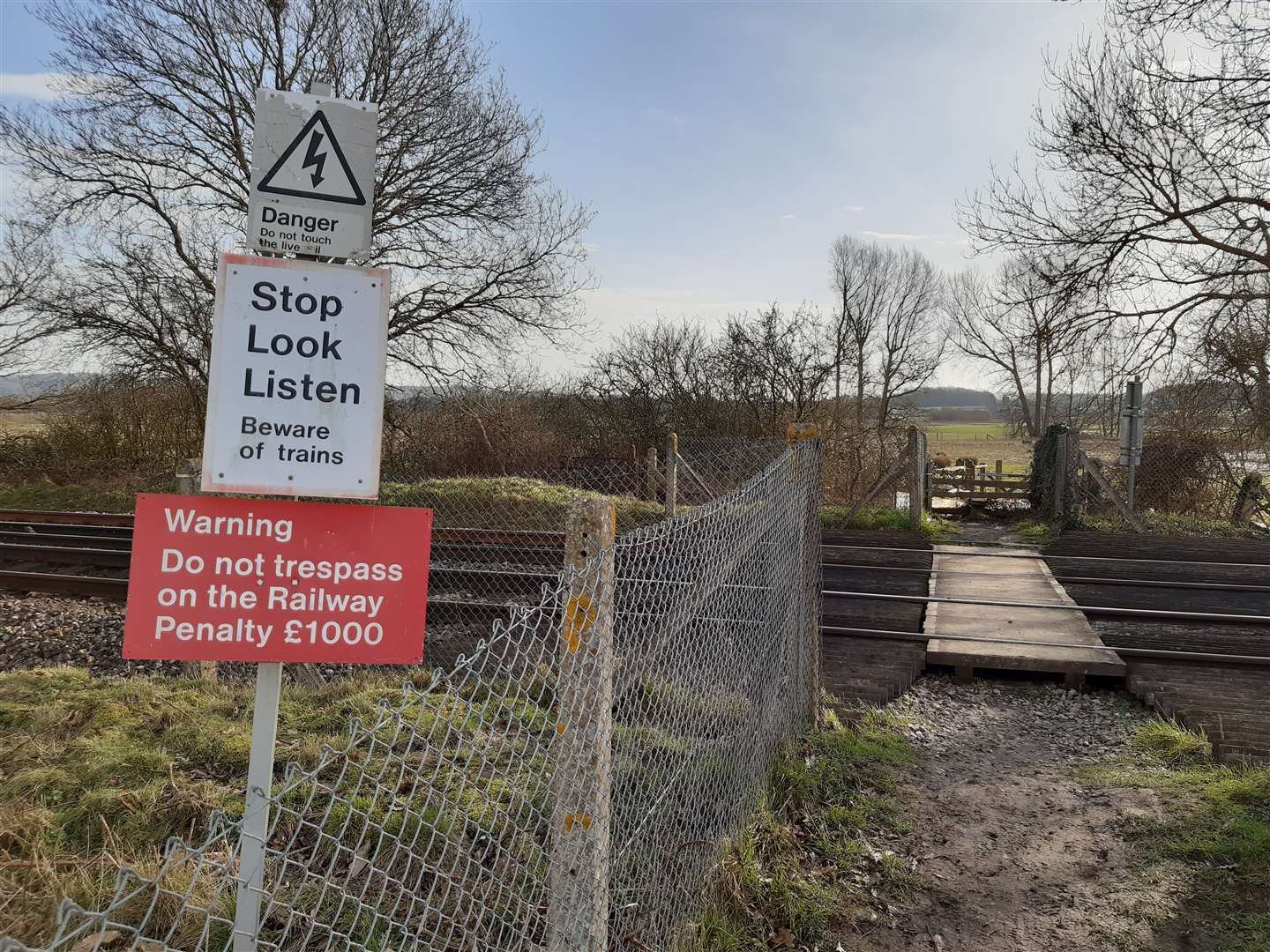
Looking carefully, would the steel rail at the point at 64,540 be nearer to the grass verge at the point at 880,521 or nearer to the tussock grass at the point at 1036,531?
the grass verge at the point at 880,521

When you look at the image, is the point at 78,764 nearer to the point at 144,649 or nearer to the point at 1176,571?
the point at 144,649

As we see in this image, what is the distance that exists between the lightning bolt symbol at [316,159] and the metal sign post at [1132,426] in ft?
50.5

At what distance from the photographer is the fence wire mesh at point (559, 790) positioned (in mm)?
2479

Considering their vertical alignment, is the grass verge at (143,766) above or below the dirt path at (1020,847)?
above

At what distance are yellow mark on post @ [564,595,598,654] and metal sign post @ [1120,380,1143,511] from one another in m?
15.0

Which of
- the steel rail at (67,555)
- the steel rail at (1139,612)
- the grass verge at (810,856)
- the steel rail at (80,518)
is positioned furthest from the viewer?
the steel rail at (80,518)

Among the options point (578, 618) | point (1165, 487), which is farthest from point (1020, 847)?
point (1165, 487)

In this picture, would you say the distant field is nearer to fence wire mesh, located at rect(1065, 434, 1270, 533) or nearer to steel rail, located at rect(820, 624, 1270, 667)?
fence wire mesh, located at rect(1065, 434, 1270, 533)

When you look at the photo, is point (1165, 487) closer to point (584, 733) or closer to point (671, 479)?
point (671, 479)

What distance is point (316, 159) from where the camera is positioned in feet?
8.34

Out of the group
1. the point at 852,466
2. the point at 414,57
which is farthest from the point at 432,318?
the point at 852,466

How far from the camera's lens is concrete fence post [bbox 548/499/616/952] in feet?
8.07

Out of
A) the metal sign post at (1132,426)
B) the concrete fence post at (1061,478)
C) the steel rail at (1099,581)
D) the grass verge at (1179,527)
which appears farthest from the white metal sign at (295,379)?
the concrete fence post at (1061,478)

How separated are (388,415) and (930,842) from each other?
17.6m
